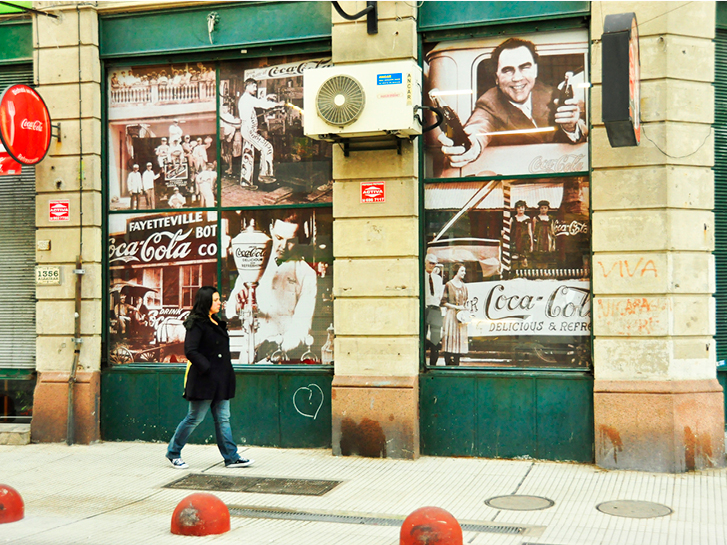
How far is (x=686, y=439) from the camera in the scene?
8031 mm

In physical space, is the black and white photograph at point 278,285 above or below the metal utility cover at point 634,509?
above

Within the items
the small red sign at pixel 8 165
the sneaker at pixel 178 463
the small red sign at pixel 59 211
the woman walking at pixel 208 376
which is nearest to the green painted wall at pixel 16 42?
the small red sign at pixel 8 165

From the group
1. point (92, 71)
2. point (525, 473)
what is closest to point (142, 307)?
point (92, 71)

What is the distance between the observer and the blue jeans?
8.39m

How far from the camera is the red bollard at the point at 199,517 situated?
6113 mm

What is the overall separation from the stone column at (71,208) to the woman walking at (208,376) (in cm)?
229

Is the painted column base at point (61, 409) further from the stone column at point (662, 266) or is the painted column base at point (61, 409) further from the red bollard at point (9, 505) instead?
the stone column at point (662, 266)

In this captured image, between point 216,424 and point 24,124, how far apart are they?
4436 mm

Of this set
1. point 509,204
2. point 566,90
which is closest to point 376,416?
point 509,204

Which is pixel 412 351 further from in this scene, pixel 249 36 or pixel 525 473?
pixel 249 36

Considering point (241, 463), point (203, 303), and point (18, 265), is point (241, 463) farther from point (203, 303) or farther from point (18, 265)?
point (18, 265)

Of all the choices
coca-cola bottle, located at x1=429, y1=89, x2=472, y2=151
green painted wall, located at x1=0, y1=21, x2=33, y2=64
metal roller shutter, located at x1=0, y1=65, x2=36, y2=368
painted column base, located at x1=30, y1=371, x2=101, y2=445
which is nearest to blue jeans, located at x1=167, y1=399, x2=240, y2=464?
painted column base, located at x1=30, y1=371, x2=101, y2=445

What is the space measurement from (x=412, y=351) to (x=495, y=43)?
3.67 m

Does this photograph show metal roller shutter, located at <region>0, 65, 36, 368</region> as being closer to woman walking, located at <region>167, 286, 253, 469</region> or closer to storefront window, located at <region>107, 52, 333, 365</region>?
storefront window, located at <region>107, 52, 333, 365</region>
